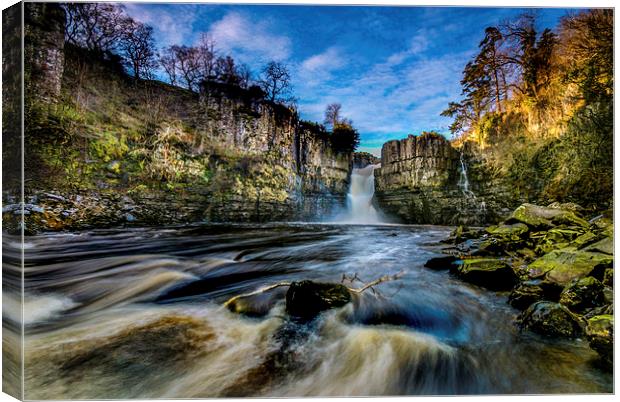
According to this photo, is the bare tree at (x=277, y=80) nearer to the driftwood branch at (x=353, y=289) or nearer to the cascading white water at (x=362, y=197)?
the driftwood branch at (x=353, y=289)

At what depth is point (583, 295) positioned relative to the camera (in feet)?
6.14

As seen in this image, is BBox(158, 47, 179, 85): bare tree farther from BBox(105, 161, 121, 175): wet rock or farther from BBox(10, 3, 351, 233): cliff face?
BBox(105, 161, 121, 175): wet rock

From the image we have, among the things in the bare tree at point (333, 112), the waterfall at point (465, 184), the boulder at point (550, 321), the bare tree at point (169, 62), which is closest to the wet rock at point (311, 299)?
the boulder at point (550, 321)

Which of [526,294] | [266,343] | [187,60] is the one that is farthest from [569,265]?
[187,60]

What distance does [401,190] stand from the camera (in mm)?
7246

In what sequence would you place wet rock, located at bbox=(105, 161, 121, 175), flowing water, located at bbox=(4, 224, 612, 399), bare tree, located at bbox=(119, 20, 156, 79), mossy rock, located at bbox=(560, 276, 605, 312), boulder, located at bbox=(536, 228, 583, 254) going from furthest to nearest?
1. wet rock, located at bbox=(105, 161, 121, 175)
2. boulder, located at bbox=(536, 228, 583, 254)
3. bare tree, located at bbox=(119, 20, 156, 79)
4. mossy rock, located at bbox=(560, 276, 605, 312)
5. flowing water, located at bbox=(4, 224, 612, 399)

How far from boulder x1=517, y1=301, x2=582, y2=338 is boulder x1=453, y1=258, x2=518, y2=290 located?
0.69 m

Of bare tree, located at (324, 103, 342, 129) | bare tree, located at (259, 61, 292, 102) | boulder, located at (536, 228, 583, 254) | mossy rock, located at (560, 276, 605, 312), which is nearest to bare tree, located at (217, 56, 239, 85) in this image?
bare tree, located at (259, 61, 292, 102)

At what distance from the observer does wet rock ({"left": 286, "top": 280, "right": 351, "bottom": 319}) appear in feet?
6.51

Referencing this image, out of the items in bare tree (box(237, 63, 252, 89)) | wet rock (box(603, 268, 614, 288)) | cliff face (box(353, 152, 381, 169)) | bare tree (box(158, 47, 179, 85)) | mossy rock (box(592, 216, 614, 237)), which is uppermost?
bare tree (box(158, 47, 179, 85))

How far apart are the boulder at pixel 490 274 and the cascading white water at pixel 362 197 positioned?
4.46m

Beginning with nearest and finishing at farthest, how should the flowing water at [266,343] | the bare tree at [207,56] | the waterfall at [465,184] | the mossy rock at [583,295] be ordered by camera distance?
the flowing water at [266,343] → the mossy rock at [583,295] → the bare tree at [207,56] → the waterfall at [465,184]

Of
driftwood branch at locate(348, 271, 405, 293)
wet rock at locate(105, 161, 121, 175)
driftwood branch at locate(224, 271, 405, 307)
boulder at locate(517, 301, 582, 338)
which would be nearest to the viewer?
boulder at locate(517, 301, 582, 338)

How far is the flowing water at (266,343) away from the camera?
142cm
